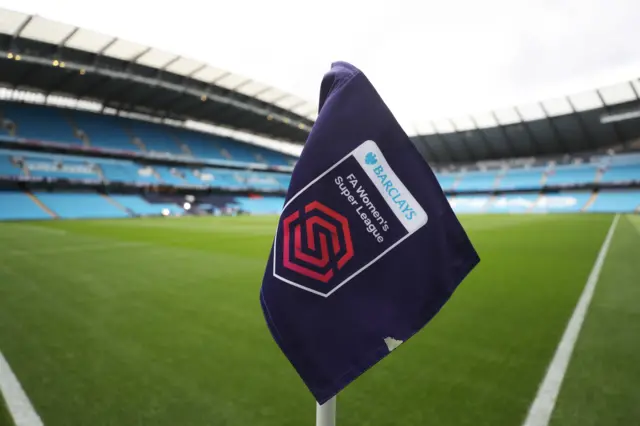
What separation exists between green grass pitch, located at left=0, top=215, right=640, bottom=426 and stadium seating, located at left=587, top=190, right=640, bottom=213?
46.0 m

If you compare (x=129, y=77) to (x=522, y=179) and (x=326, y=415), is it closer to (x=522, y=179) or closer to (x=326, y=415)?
(x=326, y=415)

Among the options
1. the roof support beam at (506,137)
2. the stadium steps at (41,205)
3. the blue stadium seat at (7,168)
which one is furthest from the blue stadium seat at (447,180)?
the blue stadium seat at (7,168)

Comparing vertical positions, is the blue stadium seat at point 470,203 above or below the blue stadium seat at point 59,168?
below

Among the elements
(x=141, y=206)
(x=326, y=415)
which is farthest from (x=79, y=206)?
(x=326, y=415)

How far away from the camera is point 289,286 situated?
1070 mm

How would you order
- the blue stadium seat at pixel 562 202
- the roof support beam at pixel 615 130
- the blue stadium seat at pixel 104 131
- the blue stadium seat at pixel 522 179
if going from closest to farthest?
the roof support beam at pixel 615 130
the blue stadium seat at pixel 104 131
the blue stadium seat at pixel 562 202
the blue stadium seat at pixel 522 179

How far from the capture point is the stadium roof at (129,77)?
26.0 m

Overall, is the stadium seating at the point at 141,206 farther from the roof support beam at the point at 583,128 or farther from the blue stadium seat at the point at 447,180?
the roof support beam at the point at 583,128

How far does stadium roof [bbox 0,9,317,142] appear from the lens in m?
26.0

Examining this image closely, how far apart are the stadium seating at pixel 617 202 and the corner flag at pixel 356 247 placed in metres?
52.7

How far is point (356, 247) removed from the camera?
42.8 inches

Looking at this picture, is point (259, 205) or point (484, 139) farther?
point (484, 139)

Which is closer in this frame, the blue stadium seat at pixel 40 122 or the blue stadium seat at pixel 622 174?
the blue stadium seat at pixel 40 122

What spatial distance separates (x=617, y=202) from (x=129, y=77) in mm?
55596
